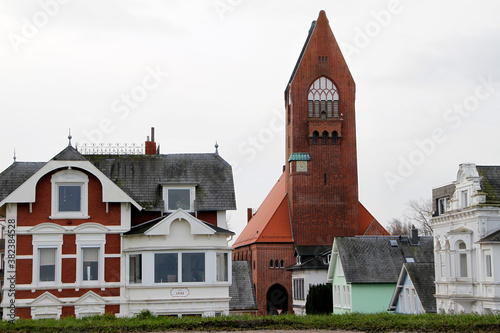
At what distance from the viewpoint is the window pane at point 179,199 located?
4047 cm

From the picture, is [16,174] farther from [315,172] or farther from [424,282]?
[315,172]

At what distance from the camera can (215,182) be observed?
4103cm

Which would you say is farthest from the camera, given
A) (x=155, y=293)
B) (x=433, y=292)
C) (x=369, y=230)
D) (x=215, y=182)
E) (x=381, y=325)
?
(x=369, y=230)

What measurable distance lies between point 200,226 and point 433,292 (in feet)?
56.9

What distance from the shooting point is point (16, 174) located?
4094 cm

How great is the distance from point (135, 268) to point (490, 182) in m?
19.1

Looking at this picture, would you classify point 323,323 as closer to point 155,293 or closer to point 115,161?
point 155,293

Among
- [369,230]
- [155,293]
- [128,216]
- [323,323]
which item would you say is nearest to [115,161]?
[128,216]

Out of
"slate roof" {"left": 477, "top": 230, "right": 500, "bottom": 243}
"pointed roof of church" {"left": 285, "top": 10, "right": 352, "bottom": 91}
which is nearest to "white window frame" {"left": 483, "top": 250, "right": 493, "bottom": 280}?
"slate roof" {"left": 477, "top": 230, "right": 500, "bottom": 243}

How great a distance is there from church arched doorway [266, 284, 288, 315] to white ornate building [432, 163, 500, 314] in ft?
110

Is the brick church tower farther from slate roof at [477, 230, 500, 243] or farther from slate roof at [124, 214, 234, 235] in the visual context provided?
slate roof at [124, 214, 234, 235]

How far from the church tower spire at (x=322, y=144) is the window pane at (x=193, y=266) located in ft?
138

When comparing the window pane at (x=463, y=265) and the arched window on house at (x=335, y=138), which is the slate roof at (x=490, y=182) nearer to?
the window pane at (x=463, y=265)

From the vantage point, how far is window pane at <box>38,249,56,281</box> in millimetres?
37750
